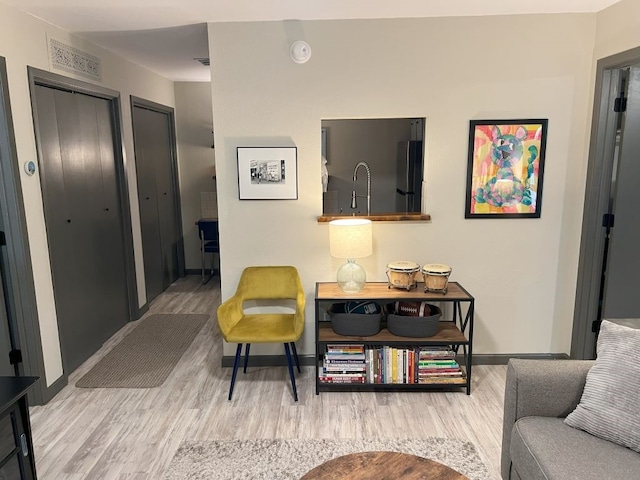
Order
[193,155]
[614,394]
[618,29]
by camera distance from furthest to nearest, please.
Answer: [193,155] → [618,29] → [614,394]

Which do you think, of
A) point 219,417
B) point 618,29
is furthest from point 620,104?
point 219,417

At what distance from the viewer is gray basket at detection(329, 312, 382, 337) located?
2889mm

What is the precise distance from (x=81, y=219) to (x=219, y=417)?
1.92 m

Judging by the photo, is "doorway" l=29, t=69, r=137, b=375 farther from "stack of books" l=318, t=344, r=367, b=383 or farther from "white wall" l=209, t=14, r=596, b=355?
"stack of books" l=318, t=344, r=367, b=383

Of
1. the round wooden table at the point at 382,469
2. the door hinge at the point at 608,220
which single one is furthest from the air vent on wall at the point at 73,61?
the door hinge at the point at 608,220

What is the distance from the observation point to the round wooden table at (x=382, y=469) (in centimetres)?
157

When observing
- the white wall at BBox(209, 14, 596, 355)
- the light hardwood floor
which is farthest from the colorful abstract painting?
the light hardwood floor

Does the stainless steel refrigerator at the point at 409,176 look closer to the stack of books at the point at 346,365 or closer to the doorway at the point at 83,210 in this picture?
the stack of books at the point at 346,365

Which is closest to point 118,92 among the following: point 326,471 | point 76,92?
point 76,92

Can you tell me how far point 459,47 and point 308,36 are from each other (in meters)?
0.98

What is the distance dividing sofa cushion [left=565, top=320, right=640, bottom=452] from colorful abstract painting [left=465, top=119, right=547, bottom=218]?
1.32 metres

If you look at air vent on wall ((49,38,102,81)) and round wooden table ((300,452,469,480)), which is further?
air vent on wall ((49,38,102,81))

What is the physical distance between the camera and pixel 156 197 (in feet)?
16.1

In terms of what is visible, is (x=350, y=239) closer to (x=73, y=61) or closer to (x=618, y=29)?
(x=618, y=29)
